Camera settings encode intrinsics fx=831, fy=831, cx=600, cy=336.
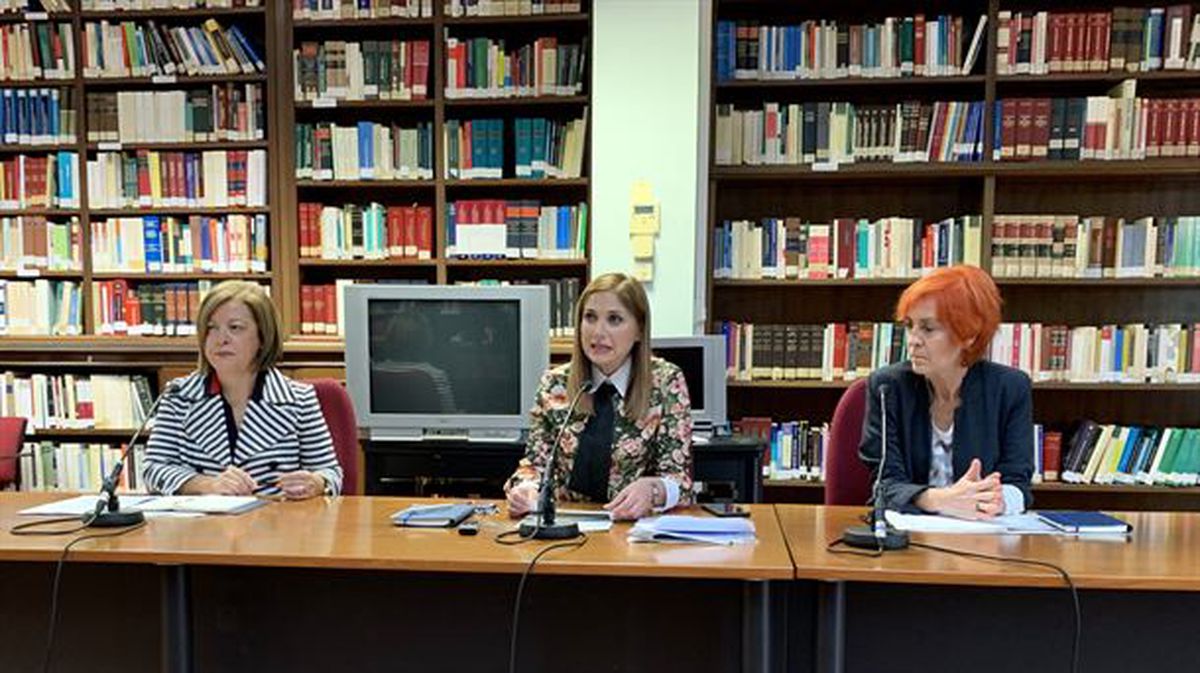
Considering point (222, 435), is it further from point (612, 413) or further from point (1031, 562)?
point (1031, 562)

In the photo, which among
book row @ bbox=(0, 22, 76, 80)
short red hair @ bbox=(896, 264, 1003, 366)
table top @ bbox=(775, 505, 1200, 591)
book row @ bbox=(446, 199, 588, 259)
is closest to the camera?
table top @ bbox=(775, 505, 1200, 591)

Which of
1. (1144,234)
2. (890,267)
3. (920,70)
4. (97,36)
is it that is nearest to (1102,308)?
(1144,234)

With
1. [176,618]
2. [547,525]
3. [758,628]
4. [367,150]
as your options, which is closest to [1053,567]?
[758,628]

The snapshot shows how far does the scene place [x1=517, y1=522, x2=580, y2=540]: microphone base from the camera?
5.14 ft

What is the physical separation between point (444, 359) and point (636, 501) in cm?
144

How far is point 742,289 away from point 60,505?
102 inches

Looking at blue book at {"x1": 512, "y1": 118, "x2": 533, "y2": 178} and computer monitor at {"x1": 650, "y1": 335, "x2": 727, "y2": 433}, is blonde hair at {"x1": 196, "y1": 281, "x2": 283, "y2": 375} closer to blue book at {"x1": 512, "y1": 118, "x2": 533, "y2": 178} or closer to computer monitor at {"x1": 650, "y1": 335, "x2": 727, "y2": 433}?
computer monitor at {"x1": 650, "y1": 335, "x2": 727, "y2": 433}

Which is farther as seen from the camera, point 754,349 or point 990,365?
point 754,349

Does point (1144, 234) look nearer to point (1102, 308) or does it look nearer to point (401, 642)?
point (1102, 308)

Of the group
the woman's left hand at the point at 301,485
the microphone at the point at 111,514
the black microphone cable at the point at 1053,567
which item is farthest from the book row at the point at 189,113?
the black microphone cable at the point at 1053,567

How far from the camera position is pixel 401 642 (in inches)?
68.6

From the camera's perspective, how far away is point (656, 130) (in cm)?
328

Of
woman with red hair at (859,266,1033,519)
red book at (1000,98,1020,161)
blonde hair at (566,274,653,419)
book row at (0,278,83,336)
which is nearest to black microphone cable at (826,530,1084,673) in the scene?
woman with red hair at (859,266,1033,519)

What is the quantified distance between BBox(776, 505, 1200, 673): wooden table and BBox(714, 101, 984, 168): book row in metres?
1.93
